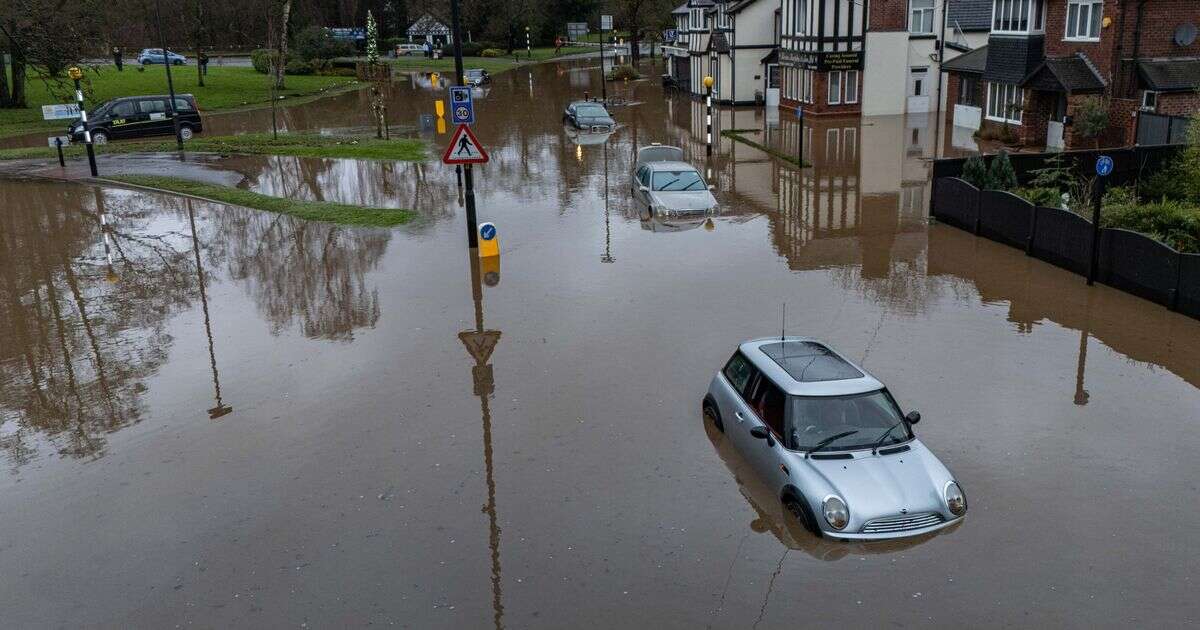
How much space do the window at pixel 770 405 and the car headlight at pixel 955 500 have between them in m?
1.73

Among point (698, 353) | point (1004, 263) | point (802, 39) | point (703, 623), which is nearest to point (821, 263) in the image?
point (1004, 263)

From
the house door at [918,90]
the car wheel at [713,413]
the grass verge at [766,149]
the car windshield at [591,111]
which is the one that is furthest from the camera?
the house door at [918,90]

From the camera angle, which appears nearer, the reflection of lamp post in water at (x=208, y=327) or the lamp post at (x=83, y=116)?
the reflection of lamp post in water at (x=208, y=327)

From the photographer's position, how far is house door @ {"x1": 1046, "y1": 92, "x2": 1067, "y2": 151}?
1251 inches

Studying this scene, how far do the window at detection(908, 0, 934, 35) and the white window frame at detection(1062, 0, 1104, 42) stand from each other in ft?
41.0

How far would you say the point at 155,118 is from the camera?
1506 inches

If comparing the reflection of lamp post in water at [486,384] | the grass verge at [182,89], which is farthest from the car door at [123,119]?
the reflection of lamp post in water at [486,384]

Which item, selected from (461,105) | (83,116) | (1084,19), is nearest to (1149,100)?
(1084,19)

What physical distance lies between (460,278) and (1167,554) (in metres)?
12.9

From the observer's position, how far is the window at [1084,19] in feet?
96.1

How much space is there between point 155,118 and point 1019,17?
3468 cm

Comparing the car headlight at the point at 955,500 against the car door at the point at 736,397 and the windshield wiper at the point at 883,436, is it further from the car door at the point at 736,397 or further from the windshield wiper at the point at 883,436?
the car door at the point at 736,397

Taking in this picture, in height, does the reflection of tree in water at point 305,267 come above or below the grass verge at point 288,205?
below

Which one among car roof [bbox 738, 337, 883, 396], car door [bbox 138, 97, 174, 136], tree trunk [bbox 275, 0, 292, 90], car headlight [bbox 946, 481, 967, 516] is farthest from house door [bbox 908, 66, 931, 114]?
car headlight [bbox 946, 481, 967, 516]
